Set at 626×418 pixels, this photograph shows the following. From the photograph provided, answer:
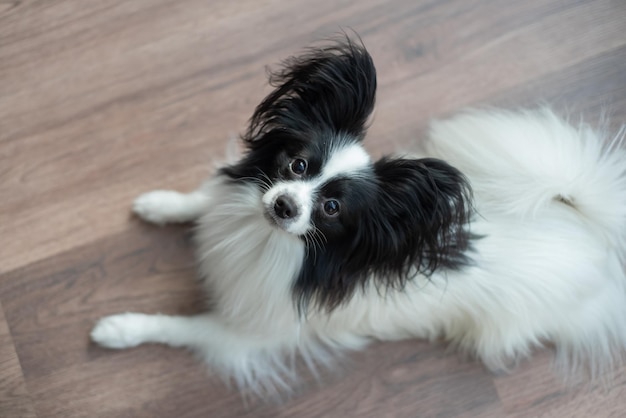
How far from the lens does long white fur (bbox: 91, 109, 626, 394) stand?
178 centimetres

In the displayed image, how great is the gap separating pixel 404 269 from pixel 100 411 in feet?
4.39

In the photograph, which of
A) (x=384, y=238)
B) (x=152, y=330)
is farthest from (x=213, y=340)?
(x=384, y=238)

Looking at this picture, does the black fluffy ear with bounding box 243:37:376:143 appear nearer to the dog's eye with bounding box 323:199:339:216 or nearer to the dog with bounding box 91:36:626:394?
the dog with bounding box 91:36:626:394

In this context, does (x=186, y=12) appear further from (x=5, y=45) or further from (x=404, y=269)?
(x=404, y=269)

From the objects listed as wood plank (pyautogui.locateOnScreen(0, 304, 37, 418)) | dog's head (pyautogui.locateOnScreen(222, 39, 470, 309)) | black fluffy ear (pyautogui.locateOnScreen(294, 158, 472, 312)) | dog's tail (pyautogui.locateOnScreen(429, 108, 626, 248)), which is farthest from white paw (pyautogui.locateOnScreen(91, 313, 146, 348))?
dog's tail (pyautogui.locateOnScreen(429, 108, 626, 248))

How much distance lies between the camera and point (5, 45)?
2271mm

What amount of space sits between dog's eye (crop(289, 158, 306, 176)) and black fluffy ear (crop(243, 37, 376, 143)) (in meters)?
0.08

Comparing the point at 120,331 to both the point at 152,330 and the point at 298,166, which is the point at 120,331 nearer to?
the point at 152,330

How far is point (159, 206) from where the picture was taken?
2098mm

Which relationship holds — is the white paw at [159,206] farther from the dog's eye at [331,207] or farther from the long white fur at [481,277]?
the dog's eye at [331,207]

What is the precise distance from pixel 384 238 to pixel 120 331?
113 centimetres

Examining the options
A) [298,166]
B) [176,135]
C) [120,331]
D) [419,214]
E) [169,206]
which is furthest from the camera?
[176,135]

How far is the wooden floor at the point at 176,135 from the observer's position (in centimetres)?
205

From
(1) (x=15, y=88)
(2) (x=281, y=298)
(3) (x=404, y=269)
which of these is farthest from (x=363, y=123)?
(1) (x=15, y=88)
